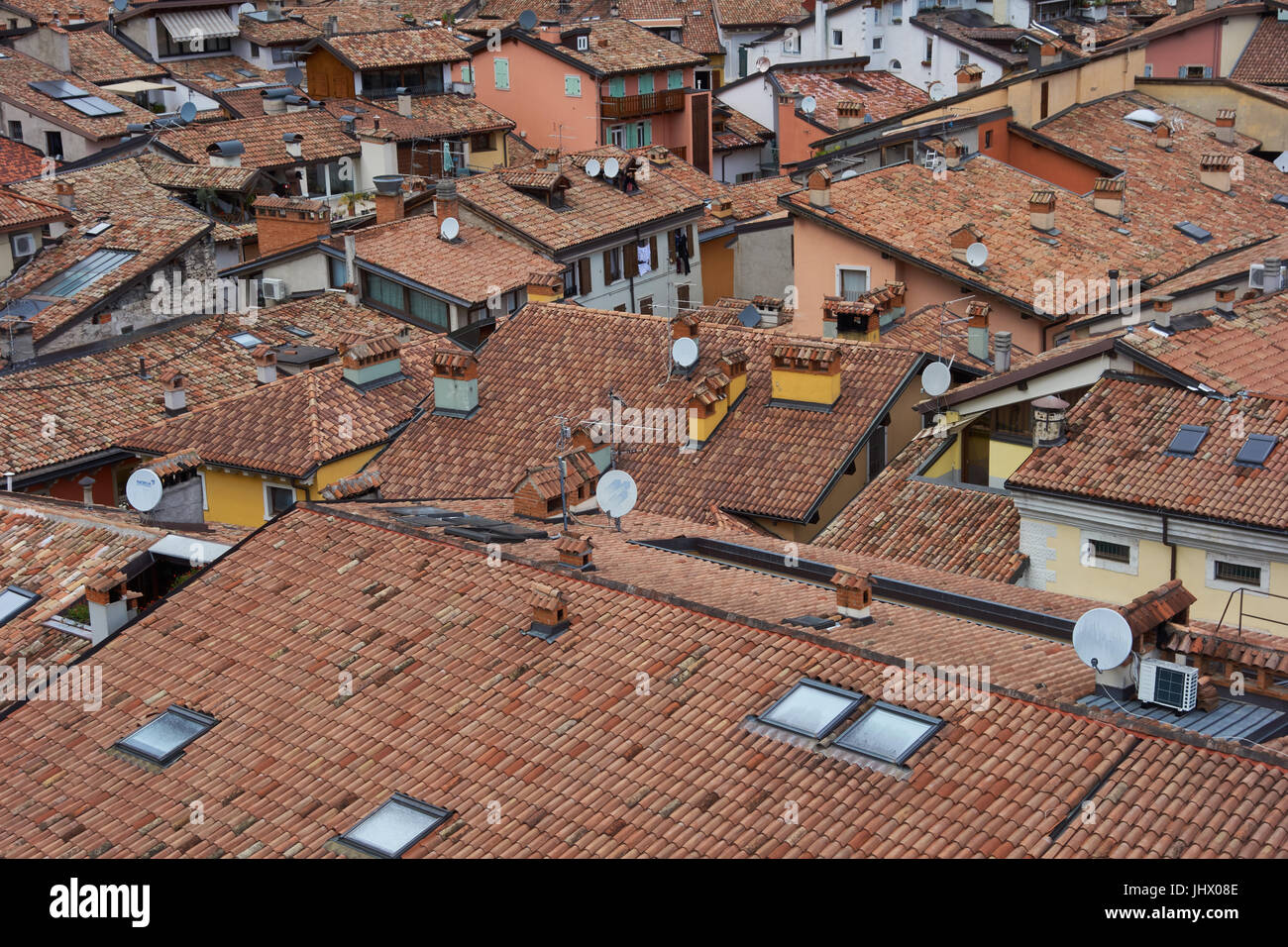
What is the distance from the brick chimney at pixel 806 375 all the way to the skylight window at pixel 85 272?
69.4 ft

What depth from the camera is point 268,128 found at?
58906 mm

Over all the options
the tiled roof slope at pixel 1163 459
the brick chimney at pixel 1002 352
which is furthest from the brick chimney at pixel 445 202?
the tiled roof slope at pixel 1163 459

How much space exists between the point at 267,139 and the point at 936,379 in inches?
1343

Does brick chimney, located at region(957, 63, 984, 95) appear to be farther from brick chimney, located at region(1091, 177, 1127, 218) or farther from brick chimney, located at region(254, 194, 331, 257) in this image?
brick chimney, located at region(254, 194, 331, 257)

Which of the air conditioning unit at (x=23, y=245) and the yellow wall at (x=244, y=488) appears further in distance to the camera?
the air conditioning unit at (x=23, y=245)

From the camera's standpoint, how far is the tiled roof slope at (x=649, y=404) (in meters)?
30.9

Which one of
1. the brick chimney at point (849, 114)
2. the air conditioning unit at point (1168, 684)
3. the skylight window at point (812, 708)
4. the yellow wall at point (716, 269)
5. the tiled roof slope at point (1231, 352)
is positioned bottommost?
the yellow wall at point (716, 269)

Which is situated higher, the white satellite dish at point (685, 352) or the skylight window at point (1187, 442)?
the skylight window at point (1187, 442)

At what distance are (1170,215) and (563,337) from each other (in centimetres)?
2302

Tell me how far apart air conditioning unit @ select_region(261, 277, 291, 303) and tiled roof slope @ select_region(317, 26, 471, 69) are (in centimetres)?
2151

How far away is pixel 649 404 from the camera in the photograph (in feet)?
109

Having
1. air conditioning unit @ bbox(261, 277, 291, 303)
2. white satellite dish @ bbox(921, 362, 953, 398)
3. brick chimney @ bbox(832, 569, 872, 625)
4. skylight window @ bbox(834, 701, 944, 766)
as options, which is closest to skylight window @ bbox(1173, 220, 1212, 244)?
white satellite dish @ bbox(921, 362, 953, 398)

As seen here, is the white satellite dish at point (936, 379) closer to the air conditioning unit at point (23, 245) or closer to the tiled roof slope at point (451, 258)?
the tiled roof slope at point (451, 258)

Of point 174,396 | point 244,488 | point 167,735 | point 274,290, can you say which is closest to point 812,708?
point 167,735
